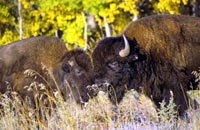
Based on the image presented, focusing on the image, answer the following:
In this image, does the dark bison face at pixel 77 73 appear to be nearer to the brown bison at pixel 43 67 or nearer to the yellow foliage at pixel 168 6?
the brown bison at pixel 43 67

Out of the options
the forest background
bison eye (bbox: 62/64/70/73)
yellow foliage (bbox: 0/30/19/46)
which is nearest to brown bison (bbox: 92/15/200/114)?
bison eye (bbox: 62/64/70/73)

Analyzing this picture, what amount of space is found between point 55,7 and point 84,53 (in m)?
19.2

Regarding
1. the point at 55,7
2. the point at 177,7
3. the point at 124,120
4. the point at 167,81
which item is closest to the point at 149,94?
the point at 167,81

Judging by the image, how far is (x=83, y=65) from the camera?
9.13 meters

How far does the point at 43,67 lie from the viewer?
27.8 ft

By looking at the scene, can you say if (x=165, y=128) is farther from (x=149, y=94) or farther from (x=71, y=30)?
(x=71, y=30)

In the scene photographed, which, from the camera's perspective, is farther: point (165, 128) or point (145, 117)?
point (145, 117)

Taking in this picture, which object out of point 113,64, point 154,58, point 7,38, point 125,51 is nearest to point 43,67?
point 113,64

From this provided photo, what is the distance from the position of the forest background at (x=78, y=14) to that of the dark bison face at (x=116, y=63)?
1427 cm

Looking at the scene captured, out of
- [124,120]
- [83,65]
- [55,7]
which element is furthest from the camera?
[55,7]

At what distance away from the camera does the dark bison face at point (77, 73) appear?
9.02 metres

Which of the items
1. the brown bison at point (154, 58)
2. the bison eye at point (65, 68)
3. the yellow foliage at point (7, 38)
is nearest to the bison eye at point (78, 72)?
the bison eye at point (65, 68)

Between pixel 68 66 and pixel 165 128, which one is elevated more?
pixel 68 66

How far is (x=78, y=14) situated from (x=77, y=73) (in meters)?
20.5
